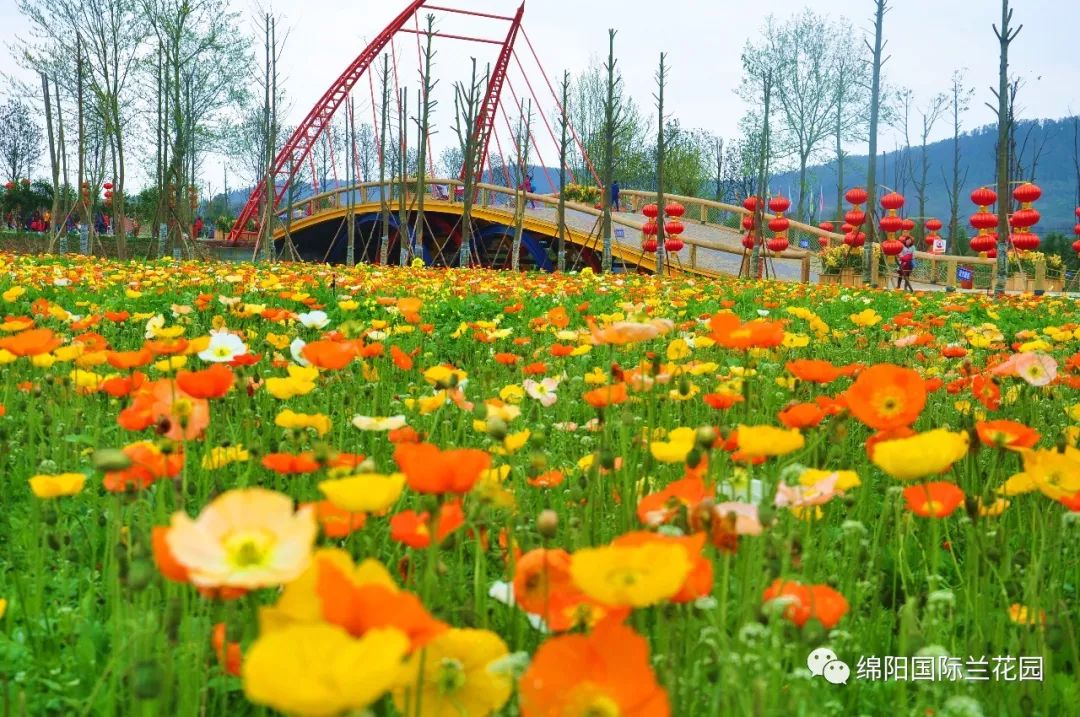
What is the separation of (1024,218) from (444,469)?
1957 cm

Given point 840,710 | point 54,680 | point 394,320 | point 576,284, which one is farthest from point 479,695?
point 576,284

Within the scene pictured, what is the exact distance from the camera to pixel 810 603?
978mm

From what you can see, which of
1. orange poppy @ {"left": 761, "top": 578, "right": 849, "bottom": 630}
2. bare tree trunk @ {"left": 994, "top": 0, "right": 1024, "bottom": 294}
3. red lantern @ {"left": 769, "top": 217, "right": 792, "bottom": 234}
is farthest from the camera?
red lantern @ {"left": 769, "top": 217, "right": 792, "bottom": 234}

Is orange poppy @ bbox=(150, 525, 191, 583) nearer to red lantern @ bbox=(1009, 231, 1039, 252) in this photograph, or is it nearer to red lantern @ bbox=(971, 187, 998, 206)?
red lantern @ bbox=(971, 187, 998, 206)

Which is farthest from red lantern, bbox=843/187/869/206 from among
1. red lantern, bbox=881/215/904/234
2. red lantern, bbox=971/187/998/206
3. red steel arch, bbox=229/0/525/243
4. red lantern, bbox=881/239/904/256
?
red steel arch, bbox=229/0/525/243

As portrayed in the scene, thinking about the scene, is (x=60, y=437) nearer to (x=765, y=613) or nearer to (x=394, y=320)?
(x=765, y=613)

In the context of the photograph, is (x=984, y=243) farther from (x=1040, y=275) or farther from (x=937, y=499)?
(x=937, y=499)

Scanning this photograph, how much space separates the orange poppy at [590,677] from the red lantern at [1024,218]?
19052 millimetres

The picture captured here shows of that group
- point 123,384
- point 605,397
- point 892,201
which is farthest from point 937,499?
point 892,201

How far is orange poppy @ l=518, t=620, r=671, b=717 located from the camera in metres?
0.64

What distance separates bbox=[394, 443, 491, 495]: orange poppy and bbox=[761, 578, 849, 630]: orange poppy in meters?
0.38

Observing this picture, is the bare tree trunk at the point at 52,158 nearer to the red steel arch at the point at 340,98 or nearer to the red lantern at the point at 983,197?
the red steel arch at the point at 340,98

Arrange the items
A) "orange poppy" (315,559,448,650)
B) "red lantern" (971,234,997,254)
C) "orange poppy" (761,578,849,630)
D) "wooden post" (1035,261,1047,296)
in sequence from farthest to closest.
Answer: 1. "red lantern" (971,234,997,254)
2. "wooden post" (1035,261,1047,296)
3. "orange poppy" (761,578,849,630)
4. "orange poppy" (315,559,448,650)

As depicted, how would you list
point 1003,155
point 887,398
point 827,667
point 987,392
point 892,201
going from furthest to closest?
point 892,201, point 1003,155, point 987,392, point 887,398, point 827,667
